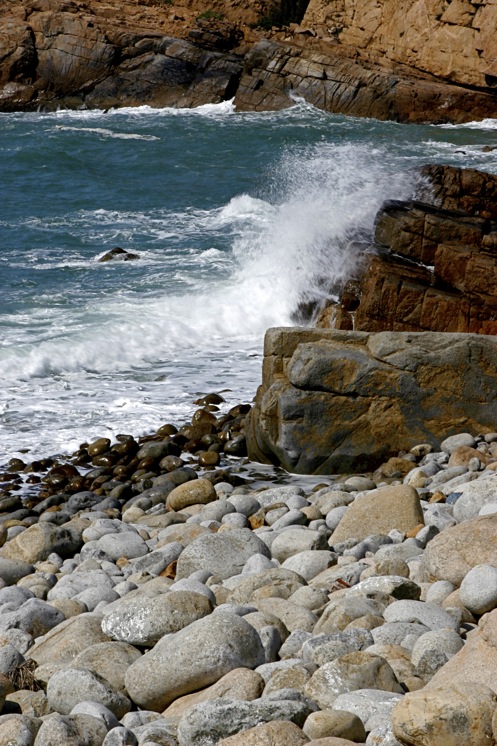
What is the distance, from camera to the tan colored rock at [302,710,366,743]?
3193 millimetres

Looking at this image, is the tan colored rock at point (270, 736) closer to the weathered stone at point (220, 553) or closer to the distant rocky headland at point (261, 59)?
the weathered stone at point (220, 553)

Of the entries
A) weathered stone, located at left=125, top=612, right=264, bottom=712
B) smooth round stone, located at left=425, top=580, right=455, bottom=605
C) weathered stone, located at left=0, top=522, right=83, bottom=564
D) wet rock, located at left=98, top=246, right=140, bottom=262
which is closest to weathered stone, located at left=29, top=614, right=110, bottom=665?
weathered stone, located at left=125, top=612, right=264, bottom=712

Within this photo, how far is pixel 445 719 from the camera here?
2955 mm

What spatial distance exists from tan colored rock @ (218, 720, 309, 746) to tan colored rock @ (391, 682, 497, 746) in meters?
0.32

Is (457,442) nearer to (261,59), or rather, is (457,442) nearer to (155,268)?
(155,268)

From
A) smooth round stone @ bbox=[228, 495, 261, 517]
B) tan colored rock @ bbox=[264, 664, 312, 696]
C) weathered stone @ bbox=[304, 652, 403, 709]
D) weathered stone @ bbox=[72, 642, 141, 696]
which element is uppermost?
weathered stone @ bbox=[304, 652, 403, 709]

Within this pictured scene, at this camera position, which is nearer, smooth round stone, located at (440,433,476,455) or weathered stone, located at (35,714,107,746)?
weathered stone, located at (35,714,107,746)

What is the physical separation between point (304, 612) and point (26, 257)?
12.8 metres

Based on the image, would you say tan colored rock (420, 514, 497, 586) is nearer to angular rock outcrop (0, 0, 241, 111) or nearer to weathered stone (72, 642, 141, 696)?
weathered stone (72, 642, 141, 696)

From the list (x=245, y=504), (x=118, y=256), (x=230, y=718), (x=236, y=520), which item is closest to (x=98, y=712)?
(x=230, y=718)

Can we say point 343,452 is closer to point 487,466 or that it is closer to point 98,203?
point 487,466

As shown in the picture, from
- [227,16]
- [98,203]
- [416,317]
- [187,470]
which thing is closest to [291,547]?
[187,470]

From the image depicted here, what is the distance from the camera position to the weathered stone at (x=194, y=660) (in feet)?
13.0

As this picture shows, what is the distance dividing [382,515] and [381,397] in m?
2.08
